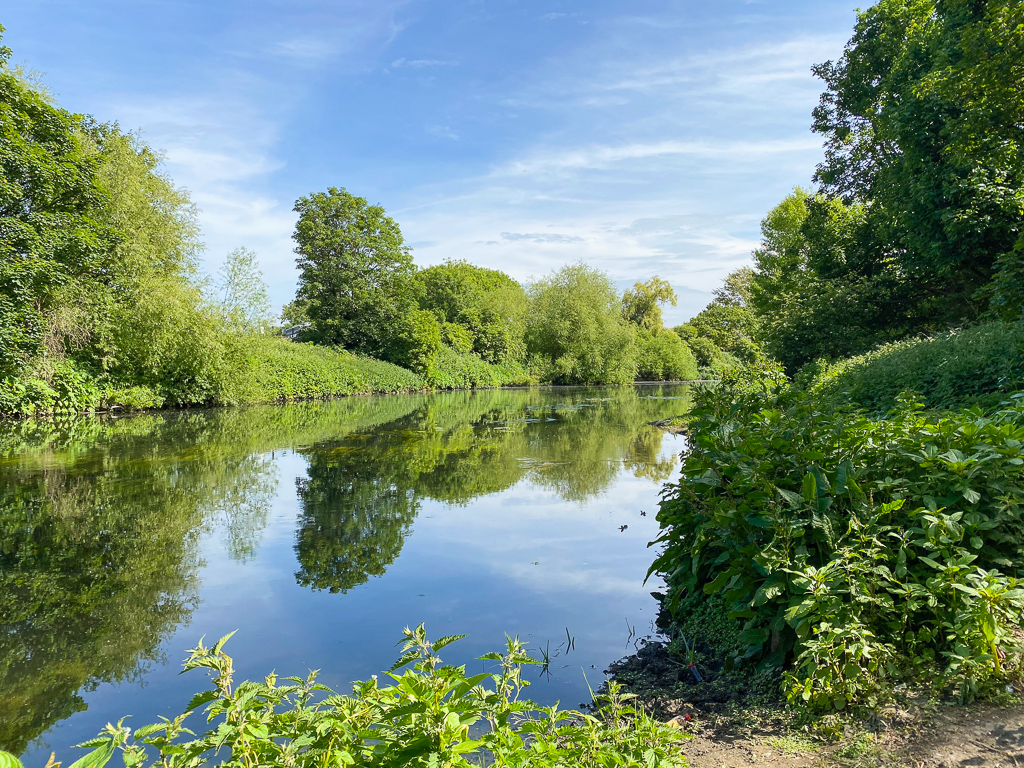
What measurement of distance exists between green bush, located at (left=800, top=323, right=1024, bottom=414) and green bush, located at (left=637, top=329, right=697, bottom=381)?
52854 mm

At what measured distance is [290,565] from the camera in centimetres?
610

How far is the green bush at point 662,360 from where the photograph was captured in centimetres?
6216

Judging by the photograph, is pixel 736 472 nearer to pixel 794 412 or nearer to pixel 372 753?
pixel 794 412

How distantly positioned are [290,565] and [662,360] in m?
59.9

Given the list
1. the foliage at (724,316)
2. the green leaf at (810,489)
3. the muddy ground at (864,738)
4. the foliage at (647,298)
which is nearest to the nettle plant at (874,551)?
the green leaf at (810,489)

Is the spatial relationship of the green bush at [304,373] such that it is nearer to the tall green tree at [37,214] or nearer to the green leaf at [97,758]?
the tall green tree at [37,214]

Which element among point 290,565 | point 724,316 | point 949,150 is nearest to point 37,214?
point 290,565

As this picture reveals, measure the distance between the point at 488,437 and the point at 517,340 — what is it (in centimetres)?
4005

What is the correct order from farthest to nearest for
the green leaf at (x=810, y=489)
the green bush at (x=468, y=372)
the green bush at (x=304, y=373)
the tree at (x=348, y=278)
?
1. the green bush at (x=468, y=372)
2. the tree at (x=348, y=278)
3. the green bush at (x=304, y=373)
4. the green leaf at (x=810, y=489)

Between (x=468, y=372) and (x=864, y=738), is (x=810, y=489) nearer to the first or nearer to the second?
(x=864, y=738)

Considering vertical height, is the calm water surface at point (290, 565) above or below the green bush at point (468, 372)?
below

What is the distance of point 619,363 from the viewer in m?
53.3

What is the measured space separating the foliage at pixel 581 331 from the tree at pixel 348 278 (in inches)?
552

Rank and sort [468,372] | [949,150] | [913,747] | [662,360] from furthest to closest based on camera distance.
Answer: [662,360] → [468,372] → [949,150] → [913,747]
